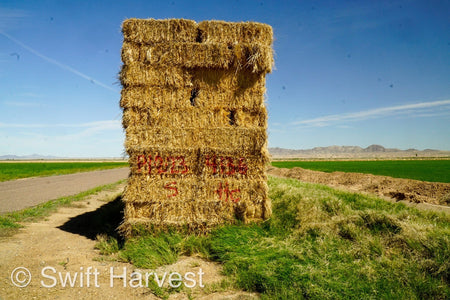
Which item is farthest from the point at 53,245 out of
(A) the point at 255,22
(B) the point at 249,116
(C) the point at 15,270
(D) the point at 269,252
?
(A) the point at 255,22

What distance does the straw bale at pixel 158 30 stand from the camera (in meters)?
6.71

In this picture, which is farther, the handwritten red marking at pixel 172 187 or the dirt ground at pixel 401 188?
the dirt ground at pixel 401 188

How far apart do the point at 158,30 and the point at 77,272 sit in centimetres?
541

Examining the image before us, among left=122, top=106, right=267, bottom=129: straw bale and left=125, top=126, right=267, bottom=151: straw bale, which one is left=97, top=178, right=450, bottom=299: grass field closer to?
left=125, top=126, right=267, bottom=151: straw bale

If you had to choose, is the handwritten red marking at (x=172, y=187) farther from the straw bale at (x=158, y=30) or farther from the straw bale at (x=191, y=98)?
the straw bale at (x=158, y=30)

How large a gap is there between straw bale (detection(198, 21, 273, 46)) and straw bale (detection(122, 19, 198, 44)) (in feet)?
1.00

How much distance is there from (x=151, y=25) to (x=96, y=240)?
17.9ft

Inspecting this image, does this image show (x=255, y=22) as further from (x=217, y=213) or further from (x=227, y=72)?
(x=217, y=213)

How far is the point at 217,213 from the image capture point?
6.63m

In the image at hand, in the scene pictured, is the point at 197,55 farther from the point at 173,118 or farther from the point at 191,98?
the point at 173,118

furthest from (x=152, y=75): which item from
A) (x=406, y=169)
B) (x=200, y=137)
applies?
(x=406, y=169)
